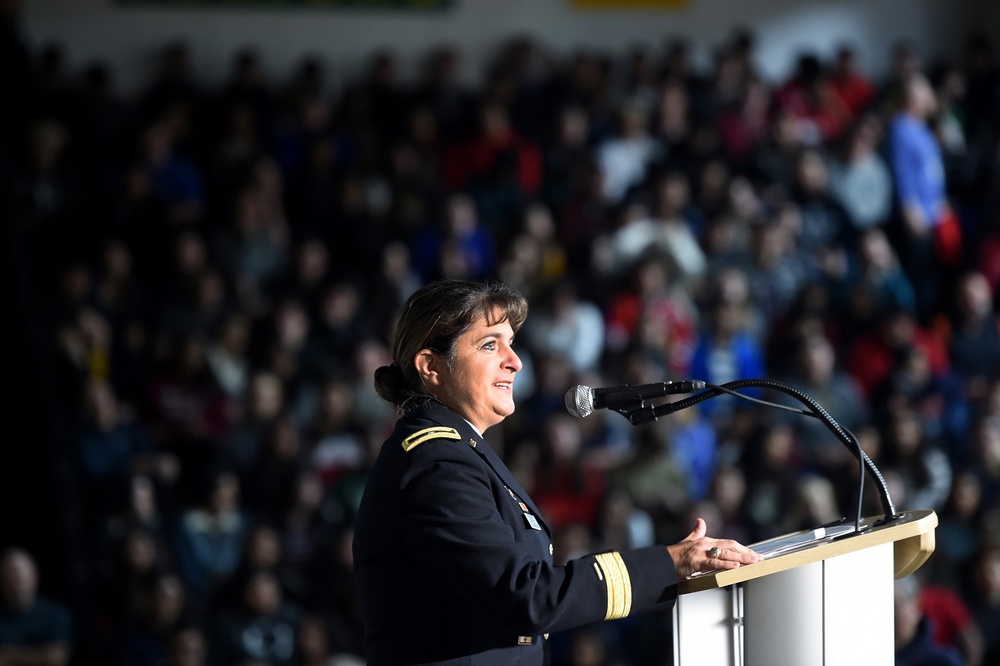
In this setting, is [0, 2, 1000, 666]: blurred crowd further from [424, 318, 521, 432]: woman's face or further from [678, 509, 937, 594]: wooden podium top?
[424, 318, 521, 432]: woman's face

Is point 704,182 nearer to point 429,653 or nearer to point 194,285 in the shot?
point 194,285

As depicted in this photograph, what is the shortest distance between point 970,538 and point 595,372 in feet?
5.96

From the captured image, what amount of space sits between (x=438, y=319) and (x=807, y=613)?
0.70 metres

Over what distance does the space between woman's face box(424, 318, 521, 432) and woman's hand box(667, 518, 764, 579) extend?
1.08ft

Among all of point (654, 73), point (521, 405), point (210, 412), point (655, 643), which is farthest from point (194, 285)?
point (654, 73)

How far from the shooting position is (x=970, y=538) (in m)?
5.61

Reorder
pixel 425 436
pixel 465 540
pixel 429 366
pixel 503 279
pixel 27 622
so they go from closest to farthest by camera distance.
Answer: pixel 465 540, pixel 425 436, pixel 429 366, pixel 27 622, pixel 503 279

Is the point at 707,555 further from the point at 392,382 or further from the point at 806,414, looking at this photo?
the point at 392,382

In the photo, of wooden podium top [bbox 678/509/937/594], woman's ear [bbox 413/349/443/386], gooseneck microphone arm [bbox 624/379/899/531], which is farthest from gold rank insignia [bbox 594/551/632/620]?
woman's ear [bbox 413/349/443/386]

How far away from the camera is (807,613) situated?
1.90 metres

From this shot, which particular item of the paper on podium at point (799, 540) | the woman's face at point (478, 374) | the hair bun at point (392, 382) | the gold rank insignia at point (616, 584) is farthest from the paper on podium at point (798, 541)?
the hair bun at point (392, 382)

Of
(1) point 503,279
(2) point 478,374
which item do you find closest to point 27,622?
(1) point 503,279

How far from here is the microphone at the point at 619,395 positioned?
76.5 inches

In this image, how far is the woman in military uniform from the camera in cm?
174
